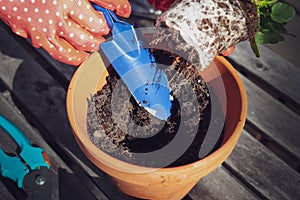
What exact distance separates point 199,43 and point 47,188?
40 centimetres

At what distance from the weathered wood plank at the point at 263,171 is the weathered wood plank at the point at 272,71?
5.8 inches

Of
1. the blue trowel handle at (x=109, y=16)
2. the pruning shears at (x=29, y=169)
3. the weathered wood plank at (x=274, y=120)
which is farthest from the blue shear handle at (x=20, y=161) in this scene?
the weathered wood plank at (x=274, y=120)

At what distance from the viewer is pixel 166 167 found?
69 centimetres

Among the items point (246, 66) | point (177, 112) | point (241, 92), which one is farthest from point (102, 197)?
point (246, 66)

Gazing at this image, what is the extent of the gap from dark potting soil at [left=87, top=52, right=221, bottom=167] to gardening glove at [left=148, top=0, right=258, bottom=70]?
0.05m

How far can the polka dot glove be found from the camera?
2.48 feet

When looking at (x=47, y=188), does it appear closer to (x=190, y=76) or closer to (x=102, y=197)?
(x=102, y=197)

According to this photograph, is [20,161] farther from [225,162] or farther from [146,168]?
[225,162]

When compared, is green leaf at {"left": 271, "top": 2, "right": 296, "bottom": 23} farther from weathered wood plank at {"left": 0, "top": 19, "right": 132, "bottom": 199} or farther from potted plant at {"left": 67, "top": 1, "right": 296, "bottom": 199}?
weathered wood plank at {"left": 0, "top": 19, "right": 132, "bottom": 199}

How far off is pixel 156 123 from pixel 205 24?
20 cm

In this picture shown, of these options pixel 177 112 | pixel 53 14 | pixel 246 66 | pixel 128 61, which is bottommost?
pixel 246 66

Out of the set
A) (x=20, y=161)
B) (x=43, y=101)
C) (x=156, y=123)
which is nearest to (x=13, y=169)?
(x=20, y=161)

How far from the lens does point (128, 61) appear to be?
0.77 metres

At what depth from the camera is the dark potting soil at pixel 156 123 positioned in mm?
721
